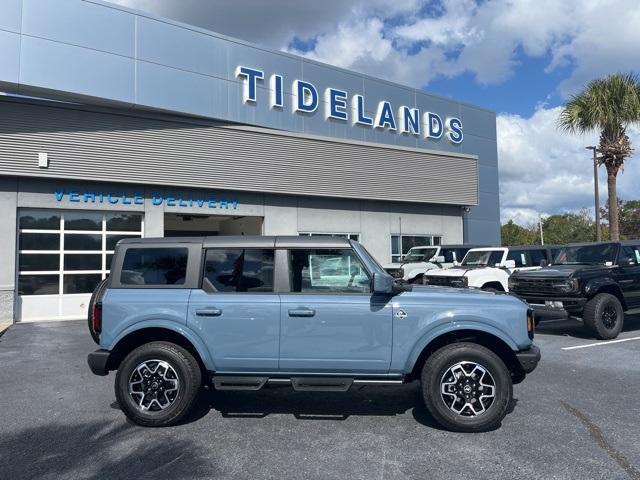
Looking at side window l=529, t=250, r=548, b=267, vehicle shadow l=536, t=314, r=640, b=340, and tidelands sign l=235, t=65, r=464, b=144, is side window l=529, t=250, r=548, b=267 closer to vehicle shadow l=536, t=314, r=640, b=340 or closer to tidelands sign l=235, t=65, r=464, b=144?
vehicle shadow l=536, t=314, r=640, b=340

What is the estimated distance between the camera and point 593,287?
1007 cm

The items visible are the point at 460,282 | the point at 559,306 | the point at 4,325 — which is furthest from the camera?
the point at 460,282

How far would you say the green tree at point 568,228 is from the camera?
53031 millimetres

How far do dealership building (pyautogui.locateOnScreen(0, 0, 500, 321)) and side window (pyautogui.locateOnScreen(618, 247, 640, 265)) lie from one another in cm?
940

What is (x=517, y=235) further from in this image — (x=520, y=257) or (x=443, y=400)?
(x=443, y=400)

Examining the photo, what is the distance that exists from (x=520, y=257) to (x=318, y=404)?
9.79 m

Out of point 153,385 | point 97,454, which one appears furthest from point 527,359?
point 97,454

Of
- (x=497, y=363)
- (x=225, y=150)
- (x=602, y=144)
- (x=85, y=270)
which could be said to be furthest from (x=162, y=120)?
(x=602, y=144)

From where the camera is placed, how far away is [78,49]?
13.8 m

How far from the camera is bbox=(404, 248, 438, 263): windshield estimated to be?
16.3 metres

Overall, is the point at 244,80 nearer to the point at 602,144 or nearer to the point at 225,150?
the point at 225,150

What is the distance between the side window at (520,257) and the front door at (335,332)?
9861mm

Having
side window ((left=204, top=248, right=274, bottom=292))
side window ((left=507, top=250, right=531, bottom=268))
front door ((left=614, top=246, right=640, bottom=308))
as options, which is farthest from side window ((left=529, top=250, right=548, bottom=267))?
side window ((left=204, top=248, right=274, bottom=292))

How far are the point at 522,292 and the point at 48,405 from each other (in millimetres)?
9071
